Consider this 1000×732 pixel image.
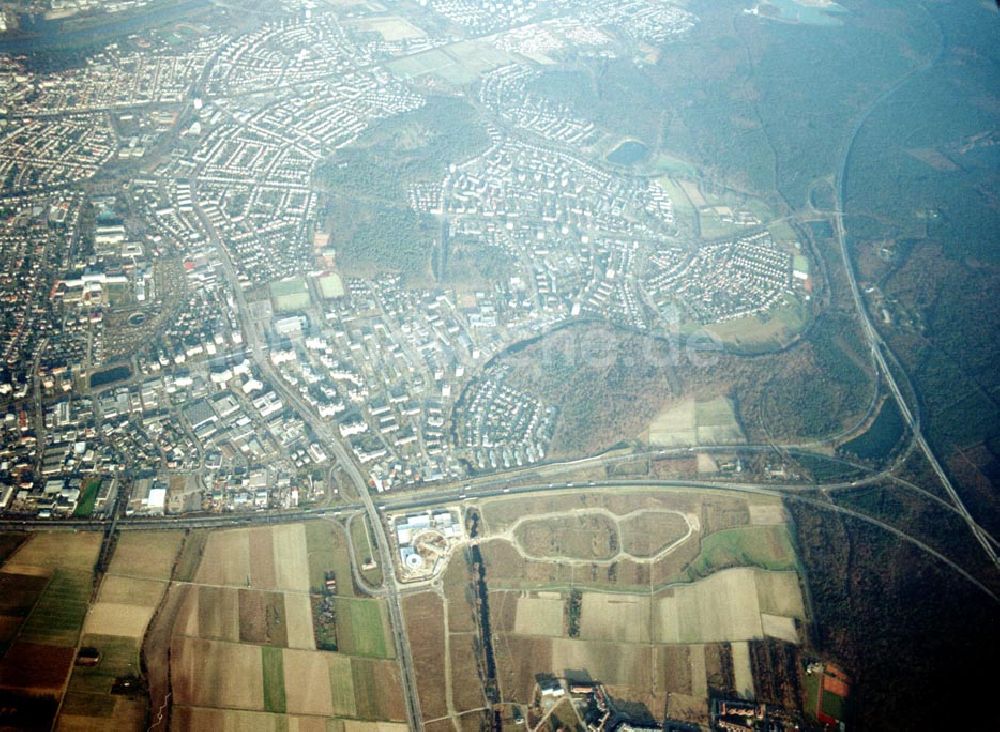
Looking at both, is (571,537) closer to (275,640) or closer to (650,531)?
(650,531)

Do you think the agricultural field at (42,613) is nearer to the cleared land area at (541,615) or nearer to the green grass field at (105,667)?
the green grass field at (105,667)

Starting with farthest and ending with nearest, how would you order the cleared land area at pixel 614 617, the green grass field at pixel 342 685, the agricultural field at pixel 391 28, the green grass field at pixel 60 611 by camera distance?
the agricultural field at pixel 391 28 < the cleared land area at pixel 614 617 < the green grass field at pixel 342 685 < the green grass field at pixel 60 611

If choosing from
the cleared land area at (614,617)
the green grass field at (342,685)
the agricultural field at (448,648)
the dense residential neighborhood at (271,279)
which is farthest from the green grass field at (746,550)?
the green grass field at (342,685)

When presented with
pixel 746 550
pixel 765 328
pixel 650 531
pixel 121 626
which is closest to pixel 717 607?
pixel 746 550

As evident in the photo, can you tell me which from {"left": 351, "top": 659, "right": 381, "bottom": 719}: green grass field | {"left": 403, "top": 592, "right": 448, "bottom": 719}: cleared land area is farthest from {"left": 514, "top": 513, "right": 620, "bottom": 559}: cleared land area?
{"left": 351, "top": 659, "right": 381, "bottom": 719}: green grass field

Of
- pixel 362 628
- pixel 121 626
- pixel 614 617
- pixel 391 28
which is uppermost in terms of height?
pixel 391 28

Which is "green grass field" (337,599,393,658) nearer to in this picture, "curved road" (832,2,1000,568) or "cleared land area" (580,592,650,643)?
"cleared land area" (580,592,650,643)
